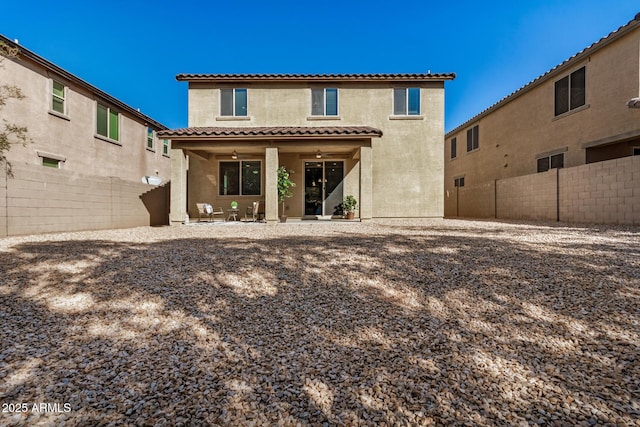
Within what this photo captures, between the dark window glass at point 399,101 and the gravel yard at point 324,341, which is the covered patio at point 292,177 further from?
the gravel yard at point 324,341

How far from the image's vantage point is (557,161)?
12.8 meters

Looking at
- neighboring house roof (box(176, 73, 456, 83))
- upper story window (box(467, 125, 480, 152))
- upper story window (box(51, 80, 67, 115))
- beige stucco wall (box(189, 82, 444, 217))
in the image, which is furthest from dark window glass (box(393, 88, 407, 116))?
upper story window (box(51, 80, 67, 115))

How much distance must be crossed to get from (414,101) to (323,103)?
396 cm

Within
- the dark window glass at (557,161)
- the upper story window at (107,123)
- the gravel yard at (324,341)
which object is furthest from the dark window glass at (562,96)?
the upper story window at (107,123)

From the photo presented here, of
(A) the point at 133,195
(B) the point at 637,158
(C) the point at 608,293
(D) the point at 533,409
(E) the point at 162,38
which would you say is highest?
(E) the point at 162,38

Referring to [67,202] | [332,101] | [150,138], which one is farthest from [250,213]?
[150,138]

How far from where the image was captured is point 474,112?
717 inches

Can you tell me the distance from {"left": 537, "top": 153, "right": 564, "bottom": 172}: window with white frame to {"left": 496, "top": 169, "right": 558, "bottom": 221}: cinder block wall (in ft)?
5.75

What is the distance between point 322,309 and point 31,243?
7.04 meters

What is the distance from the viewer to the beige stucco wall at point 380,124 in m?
12.7

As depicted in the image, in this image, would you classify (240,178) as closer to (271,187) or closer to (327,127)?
(271,187)

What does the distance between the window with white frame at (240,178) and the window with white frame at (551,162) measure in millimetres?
12936

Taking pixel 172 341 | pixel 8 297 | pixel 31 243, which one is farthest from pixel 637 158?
pixel 31 243

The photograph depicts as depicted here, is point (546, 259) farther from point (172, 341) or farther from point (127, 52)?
point (127, 52)
